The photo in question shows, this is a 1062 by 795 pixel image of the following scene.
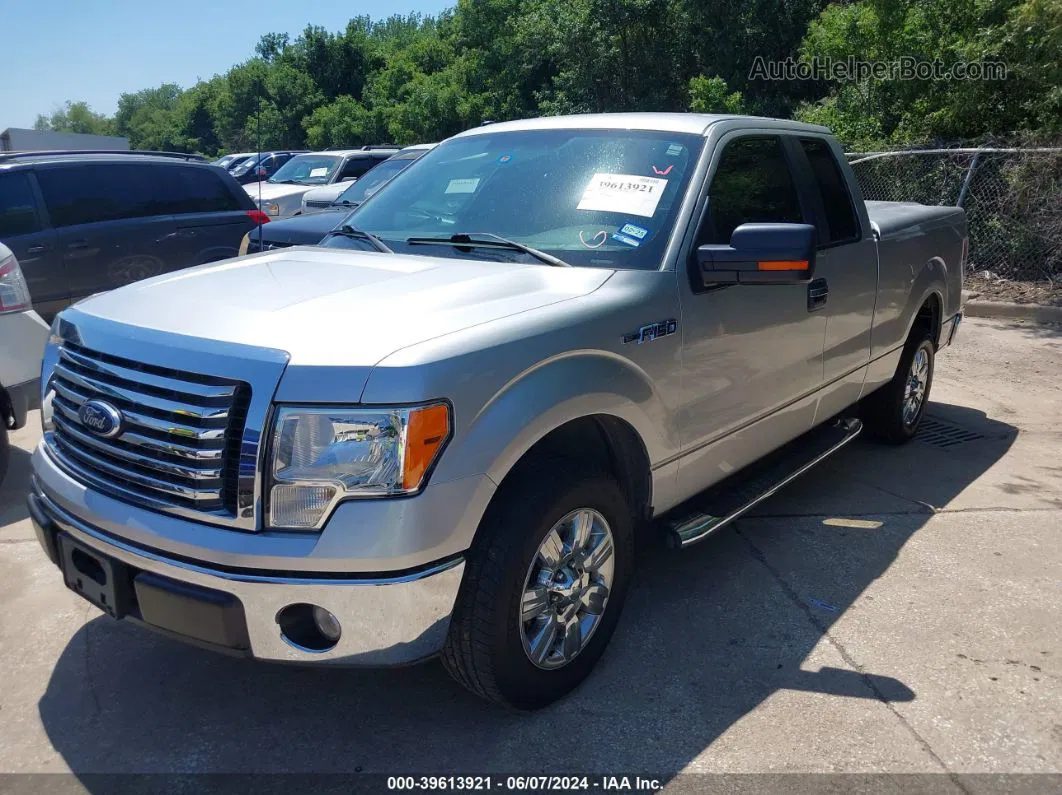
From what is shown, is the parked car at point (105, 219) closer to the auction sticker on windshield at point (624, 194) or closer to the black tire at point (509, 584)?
the auction sticker on windshield at point (624, 194)

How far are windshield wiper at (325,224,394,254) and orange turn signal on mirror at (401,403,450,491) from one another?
1402mm

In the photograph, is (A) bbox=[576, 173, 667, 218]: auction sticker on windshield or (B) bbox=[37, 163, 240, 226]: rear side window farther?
(B) bbox=[37, 163, 240, 226]: rear side window

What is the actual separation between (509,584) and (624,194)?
5.45 feet

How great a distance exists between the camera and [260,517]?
243cm

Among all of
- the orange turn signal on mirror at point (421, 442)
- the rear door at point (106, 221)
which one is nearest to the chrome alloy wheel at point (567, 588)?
the orange turn signal on mirror at point (421, 442)

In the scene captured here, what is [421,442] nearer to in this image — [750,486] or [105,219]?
[750,486]

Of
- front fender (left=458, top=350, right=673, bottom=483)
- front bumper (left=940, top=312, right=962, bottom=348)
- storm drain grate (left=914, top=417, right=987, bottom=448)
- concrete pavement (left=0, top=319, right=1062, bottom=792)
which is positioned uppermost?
front fender (left=458, top=350, right=673, bottom=483)

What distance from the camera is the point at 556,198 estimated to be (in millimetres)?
3600

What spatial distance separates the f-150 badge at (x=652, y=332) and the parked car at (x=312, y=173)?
486 inches

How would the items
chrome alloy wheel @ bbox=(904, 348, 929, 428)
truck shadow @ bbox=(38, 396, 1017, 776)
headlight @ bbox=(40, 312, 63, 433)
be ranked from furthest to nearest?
1. chrome alloy wheel @ bbox=(904, 348, 929, 428)
2. headlight @ bbox=(40, 312, 63, 433)
3. truck shadow @ bbox=(38, 396, 1017, 776)

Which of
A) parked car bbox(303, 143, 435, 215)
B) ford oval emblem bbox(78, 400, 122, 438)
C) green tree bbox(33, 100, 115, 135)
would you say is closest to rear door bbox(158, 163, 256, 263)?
parked car bbox(303, 143, 435, 215)

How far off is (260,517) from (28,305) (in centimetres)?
347

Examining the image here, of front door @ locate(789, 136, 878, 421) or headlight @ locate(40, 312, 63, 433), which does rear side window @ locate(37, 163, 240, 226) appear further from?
front door @ locate(789, 136, 878, 421)

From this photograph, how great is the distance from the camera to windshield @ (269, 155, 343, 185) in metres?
15.9
